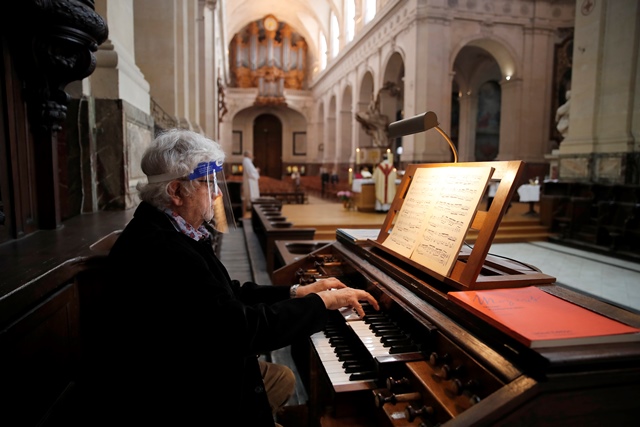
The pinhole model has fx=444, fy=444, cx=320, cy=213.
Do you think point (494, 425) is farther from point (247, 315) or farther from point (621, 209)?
point (621, 209)

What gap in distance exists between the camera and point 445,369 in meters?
1.28

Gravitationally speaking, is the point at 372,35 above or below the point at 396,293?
above

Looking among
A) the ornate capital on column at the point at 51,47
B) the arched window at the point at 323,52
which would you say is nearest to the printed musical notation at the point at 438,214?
the ornate capital on column at the point at 51,47

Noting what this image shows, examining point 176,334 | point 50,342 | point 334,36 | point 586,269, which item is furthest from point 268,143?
point 176,334

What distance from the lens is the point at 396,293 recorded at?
1.73m

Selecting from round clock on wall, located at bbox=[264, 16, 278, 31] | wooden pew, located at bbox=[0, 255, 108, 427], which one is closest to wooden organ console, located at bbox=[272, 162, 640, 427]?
wooden pew, located at bbox=[0, 255, 108, 427]

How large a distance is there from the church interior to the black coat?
320 mm

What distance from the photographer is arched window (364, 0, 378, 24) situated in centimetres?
1772

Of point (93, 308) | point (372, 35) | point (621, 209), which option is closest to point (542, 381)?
point (93, 308)

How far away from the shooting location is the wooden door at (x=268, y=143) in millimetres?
30984

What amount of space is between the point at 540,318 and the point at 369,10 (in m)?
18.8

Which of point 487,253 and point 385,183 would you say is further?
point 385,183

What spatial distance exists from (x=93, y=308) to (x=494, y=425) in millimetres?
1892

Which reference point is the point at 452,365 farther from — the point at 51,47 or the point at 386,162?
the point at 386,162
